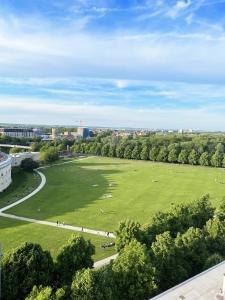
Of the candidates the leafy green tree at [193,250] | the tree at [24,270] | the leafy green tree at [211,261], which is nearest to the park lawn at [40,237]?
the leafy green tree at [193,250]

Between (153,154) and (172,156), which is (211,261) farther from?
(153,154)

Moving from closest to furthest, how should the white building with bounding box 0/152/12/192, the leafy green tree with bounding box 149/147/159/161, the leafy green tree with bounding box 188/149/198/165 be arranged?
the white building with bounding box 0/152/12/192
the leafy green tree with bounding box 188/149/198/165
the leafy green tree with bounding box 149/147/159/161

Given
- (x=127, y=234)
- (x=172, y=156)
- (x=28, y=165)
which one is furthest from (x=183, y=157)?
(x=127, y=234)

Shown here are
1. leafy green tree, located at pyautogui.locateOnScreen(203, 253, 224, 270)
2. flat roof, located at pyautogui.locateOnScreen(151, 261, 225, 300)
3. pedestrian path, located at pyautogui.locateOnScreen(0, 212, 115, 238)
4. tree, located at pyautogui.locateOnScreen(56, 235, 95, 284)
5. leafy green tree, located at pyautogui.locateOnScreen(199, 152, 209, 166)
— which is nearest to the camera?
flat roof, located at pyautogui.locateOnScreen(151, 261, 225, 300)

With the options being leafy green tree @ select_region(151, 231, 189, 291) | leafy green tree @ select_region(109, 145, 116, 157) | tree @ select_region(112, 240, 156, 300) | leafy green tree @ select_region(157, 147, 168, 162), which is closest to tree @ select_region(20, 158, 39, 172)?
leafy green tree @ select_region(109, 145, 116, 157)

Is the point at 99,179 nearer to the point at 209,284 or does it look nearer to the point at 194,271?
the point at 194,271

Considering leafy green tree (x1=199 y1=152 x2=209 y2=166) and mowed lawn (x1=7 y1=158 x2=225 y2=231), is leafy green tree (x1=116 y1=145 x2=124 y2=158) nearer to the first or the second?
mowed lawn (x1=7 y1=158 x2=225 y2=231)

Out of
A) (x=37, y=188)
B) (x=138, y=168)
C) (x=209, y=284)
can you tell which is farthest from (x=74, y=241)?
(x=138, y=168)
